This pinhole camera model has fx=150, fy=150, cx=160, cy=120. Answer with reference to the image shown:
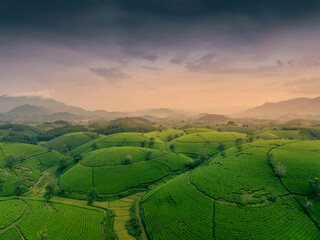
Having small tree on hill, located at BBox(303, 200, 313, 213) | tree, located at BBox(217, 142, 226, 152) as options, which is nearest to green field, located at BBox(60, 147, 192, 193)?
tree, located at BBox(217, 142, 226, 152)

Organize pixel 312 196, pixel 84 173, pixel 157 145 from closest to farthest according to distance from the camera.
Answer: pixel 312 196
pixel 84 173
pixel 157 145

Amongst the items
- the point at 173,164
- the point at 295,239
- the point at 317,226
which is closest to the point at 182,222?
the point at 295,239

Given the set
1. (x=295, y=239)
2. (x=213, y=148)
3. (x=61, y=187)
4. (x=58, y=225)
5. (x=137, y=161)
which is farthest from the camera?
(x=213, y=148)

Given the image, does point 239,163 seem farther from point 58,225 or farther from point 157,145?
point 157,145

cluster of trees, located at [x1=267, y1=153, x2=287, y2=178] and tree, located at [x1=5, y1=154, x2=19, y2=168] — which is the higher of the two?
cluster of trees, located at [x1=267, y1=153, x2=287, y2=178]

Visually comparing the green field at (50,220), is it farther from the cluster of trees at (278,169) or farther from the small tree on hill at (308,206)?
the cluster of trees at (278,169)

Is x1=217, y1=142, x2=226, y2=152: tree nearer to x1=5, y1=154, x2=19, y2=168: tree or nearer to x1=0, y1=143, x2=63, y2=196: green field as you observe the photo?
x1=0, y1=143, x2=63, y2=196: green field

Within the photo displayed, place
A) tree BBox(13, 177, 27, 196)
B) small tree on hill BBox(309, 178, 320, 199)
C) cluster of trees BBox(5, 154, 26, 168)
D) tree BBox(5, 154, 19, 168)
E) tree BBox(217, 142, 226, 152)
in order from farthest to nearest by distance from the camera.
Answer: tree BBox(217, 142, 226, 152)
cluster of trees BBox(5, 154, 26, 168)
tree BBox(5, 154, 19, 168)
tree BBox(13, 177, 27, 196)
small tree on hill BBox(309, 178, 320, 199)

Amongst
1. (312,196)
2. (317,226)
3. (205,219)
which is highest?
(312,196)
